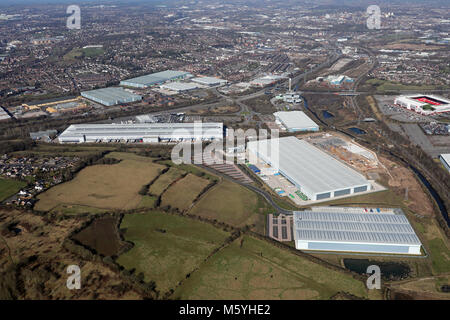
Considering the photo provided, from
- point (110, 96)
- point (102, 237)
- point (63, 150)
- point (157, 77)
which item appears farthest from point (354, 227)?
point (157, 77)

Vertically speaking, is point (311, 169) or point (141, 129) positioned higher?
point (141, 129)

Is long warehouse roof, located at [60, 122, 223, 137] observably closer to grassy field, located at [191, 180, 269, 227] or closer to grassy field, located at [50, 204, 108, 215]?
grassy field, located at [191, 180, 269, 227]

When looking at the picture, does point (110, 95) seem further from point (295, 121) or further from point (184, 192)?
point (184, 192)

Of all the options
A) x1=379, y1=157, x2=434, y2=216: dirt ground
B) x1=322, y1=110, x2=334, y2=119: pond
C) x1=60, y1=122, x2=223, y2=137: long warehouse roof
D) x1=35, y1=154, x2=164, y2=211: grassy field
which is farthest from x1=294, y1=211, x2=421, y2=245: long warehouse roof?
x1=322, y1=110, x2=334, y2=119: pond

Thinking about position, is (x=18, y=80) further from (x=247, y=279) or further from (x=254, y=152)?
(x=247, y=279)

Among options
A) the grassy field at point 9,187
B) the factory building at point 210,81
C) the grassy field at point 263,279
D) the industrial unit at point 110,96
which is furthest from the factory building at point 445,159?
the industrial unit at point 110,96

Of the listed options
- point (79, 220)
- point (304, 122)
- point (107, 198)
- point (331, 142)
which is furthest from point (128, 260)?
point (304, 122)

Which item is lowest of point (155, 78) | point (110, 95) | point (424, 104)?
point (424, 104)
